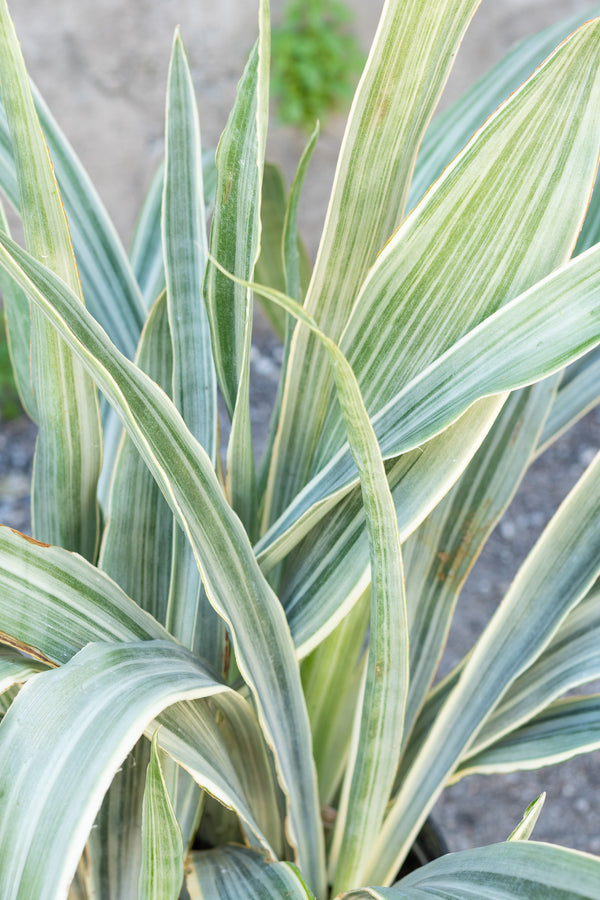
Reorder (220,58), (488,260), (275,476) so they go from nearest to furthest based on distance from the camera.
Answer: (488,260) < (275,476) < (220,58)

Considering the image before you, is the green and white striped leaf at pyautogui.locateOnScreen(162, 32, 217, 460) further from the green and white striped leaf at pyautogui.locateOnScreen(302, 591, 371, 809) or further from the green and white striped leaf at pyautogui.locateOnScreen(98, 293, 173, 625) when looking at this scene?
the green and white striped leaf at pyautogui.locateOnScreen(302, 591, 371, 809)

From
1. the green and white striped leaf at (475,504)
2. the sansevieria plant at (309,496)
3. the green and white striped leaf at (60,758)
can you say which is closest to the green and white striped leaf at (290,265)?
the sansevieria plant at (309,496)

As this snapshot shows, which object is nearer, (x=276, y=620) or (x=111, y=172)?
(x=276, y=620)

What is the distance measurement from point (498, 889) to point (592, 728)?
149 mm

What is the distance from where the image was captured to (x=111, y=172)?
1.47 metres

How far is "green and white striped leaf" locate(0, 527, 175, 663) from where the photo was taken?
1.10ft

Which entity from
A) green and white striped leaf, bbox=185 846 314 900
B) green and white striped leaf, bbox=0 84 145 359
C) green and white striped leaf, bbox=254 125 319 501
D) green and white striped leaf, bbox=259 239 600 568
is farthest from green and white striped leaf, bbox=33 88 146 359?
green and white striped leaf, bbox=185 846 314 900

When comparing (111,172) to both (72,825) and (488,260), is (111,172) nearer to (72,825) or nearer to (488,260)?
(488,260)

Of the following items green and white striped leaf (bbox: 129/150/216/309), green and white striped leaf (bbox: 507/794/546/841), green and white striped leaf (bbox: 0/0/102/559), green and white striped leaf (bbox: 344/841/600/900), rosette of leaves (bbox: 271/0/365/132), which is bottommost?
green and white striped leaf (bbox: 344/841/600/900)

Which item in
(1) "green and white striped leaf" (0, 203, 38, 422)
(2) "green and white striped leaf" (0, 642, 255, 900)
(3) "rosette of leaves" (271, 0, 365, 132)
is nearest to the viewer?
(2) "green and white striped leaf" (0, 642, 255, 900)

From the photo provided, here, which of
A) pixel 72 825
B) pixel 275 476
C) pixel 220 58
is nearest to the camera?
pixel 72 825

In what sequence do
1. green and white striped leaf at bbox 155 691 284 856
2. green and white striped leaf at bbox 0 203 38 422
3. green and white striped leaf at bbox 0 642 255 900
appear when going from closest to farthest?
green and white striped leaf at bbox 0 642 255 900
green and white striped leaf at bbox 155 691 284 856
green and white striped leaf at bbox 0 203 38 422

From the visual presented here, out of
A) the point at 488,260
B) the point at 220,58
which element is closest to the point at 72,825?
the point at 488,260

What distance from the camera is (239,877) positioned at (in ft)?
1.32
